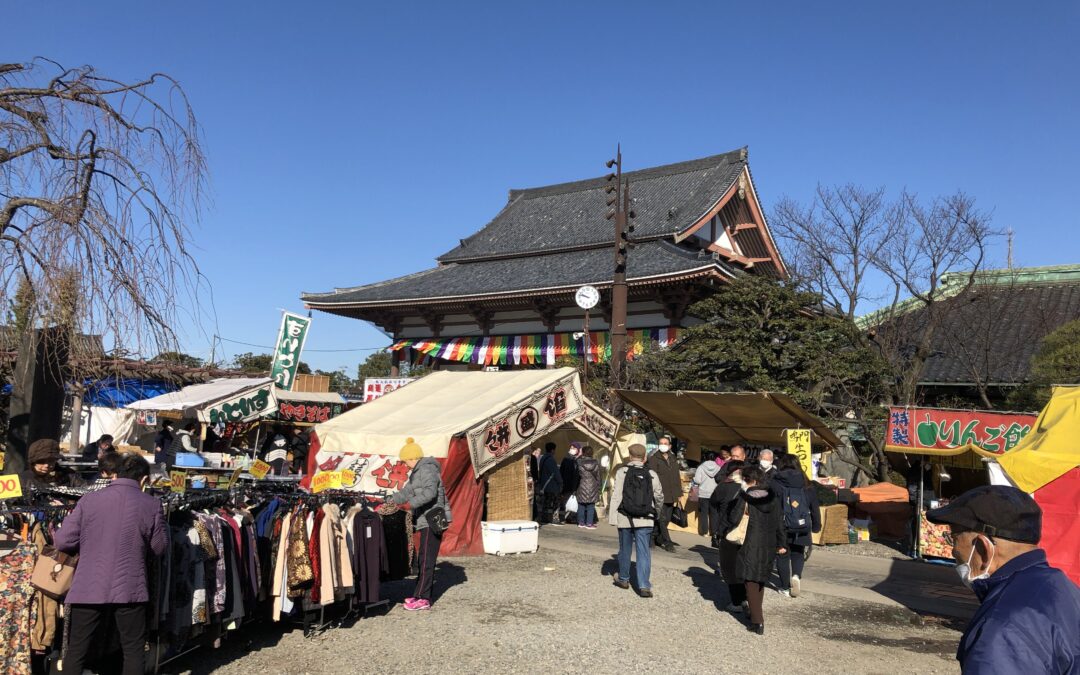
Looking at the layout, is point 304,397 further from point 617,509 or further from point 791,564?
point 791,564

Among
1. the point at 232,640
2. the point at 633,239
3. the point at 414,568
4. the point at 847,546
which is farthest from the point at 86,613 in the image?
the point at 633,239

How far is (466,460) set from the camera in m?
10.2

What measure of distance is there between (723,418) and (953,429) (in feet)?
13.2

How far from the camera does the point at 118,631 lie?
4391 millimetres

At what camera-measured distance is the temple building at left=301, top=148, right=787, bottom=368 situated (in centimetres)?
2052

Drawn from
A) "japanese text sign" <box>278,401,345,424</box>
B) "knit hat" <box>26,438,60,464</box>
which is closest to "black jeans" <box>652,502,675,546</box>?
"knit hat" <box>26,438,60,464</box>

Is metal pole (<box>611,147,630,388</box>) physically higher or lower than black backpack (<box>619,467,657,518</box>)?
higher

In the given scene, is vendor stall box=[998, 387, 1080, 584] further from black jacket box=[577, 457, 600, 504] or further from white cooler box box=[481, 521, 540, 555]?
black jacket box=[577, 457, 600, 504]

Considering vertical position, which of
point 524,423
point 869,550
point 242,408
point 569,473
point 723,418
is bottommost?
point 869,550

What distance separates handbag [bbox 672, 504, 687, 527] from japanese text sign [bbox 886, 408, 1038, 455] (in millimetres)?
3429

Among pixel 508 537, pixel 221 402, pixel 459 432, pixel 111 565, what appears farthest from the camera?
pixel 221 402

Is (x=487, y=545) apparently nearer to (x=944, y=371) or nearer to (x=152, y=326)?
(x=152, y=326)

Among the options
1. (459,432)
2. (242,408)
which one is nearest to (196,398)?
(242,408)

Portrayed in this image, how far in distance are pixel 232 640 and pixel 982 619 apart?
A: 5.36 m
